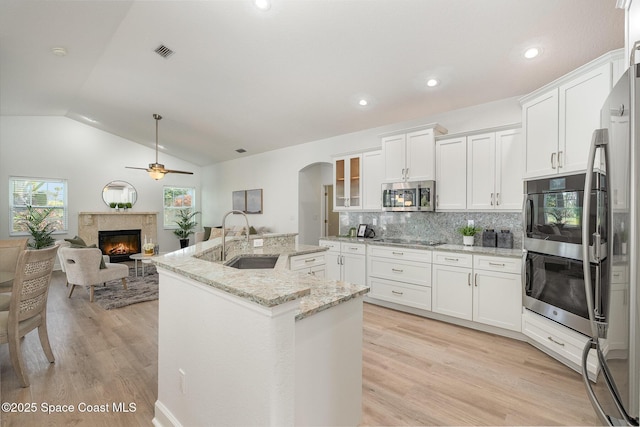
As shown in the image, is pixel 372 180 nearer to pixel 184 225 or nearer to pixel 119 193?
pixel 184 225

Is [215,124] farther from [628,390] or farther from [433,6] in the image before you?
[628,390]

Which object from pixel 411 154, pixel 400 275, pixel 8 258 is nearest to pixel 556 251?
pixel 400 275

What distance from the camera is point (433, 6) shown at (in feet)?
7.77

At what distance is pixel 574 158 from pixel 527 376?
1798 mm

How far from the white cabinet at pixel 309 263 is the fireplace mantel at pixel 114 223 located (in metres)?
6.54

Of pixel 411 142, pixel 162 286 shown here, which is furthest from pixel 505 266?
pixel 162 286

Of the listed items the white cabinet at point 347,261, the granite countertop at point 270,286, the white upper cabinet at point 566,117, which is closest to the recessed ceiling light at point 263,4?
the granite countertop at point 270,286

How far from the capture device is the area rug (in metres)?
4.11

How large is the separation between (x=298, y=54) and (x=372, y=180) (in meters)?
2.08

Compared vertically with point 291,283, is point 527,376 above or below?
below

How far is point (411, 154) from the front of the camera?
3934mm

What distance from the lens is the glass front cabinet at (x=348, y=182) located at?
4.74 meters

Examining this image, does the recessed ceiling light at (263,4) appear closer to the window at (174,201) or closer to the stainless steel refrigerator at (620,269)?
the stainless steel refrigerator at (620,269)

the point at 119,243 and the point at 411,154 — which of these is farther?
the point at 119,243
